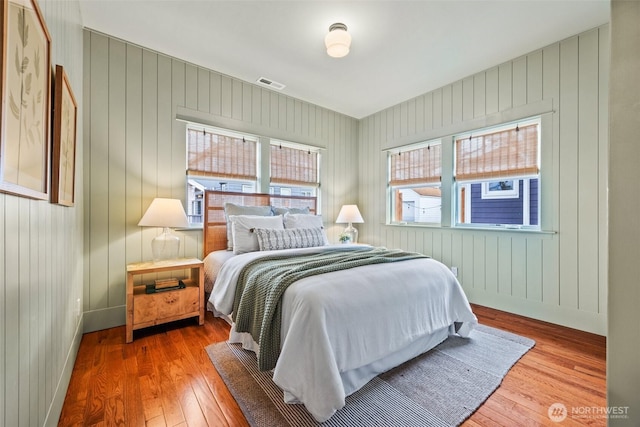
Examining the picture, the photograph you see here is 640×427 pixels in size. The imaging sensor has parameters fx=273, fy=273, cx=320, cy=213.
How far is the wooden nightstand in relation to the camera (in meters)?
2.34

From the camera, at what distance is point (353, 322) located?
1.60 meters

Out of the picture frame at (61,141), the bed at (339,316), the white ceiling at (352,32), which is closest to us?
the picture frame at (61,141)

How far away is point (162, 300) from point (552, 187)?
3.91 meters

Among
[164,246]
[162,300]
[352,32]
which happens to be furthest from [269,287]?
[352,32]

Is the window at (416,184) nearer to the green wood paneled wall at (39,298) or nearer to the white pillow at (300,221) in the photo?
the white pillow at (300,221)

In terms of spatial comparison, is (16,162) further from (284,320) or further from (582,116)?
(582,116)

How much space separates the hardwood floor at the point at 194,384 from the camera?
148cm

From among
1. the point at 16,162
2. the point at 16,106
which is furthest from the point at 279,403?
the point at 16,106

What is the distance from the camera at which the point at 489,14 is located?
230 centimetres

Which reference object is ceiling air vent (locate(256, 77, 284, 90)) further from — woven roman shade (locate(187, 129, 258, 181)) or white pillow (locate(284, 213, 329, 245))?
white pillow (locate(284, 213, 329, 245))

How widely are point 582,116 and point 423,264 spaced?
6.92 ft

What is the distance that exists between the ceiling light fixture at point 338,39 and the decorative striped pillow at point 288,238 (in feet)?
5.88

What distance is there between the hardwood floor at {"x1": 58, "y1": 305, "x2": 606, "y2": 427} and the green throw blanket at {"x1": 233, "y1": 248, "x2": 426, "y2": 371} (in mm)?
371

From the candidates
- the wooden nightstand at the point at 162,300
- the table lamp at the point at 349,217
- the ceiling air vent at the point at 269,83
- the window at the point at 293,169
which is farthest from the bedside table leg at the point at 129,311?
the table lamp at the point at 349,217
